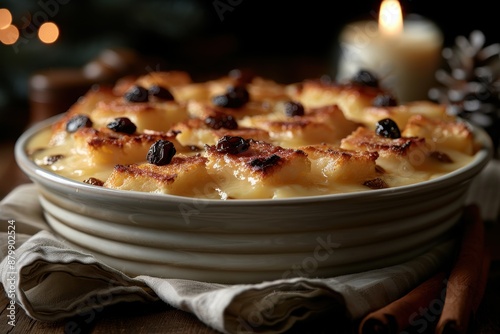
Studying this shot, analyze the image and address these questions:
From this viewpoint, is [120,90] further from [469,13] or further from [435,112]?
[469,13]

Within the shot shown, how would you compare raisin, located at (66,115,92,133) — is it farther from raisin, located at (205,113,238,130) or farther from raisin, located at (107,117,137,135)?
raisin, located at (205,113,238,130)

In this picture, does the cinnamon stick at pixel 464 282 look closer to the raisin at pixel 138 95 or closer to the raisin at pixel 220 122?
the raisin at pixel 220 122

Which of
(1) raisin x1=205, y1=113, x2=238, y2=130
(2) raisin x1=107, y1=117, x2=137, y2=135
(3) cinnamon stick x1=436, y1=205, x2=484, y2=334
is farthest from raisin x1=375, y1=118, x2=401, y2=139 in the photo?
(2) raisin x1=107, y1=117, x2=137, y2=135

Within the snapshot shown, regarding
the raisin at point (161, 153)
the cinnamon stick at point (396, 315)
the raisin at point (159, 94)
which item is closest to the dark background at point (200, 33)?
the raisin at point (159, 94)

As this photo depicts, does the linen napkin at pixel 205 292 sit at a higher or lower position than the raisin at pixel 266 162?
lower

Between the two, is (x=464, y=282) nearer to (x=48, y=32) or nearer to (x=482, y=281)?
(x=482, y=281)

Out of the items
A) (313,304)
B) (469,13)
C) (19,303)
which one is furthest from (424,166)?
(469,13)

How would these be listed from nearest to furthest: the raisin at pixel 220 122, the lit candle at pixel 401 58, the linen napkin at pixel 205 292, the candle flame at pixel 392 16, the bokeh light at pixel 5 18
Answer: the linen napkin at pixel 205 292 → the raisin at pixel 220 122 → the candle flame at pixel 392 16 → the lit candle at pixel 401 58 → the bokeh light at pixel 5 18
